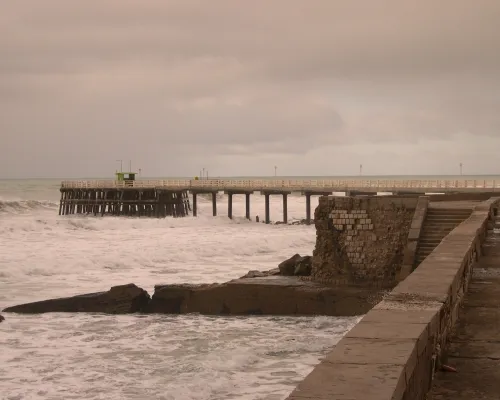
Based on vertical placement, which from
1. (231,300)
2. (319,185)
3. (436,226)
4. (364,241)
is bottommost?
(231,300)

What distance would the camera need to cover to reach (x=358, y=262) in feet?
A: 65.4

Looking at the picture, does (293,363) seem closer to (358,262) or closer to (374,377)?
(358,262)

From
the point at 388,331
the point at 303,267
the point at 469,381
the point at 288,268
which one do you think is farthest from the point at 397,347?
the point at 288,268

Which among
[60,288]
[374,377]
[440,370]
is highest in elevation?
[374,377]

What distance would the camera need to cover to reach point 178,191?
61.1m

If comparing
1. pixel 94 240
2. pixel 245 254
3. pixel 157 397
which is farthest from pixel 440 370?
pixel 94 240

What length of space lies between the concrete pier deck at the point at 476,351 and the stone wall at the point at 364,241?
10.4 m

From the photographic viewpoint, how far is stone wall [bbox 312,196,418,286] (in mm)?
19594

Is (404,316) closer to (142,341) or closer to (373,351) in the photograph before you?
(373,351)

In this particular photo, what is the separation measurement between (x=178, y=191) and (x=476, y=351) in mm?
56013

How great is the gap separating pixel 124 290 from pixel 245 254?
16586 millimetres

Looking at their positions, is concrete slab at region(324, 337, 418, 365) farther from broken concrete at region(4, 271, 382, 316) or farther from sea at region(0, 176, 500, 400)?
broken concrete at region(4, 271, 382, 316)

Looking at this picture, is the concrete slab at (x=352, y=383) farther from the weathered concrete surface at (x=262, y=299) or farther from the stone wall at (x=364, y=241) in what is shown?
the stone wall at (x=364, y=241)

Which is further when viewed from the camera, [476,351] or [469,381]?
[476,351]
